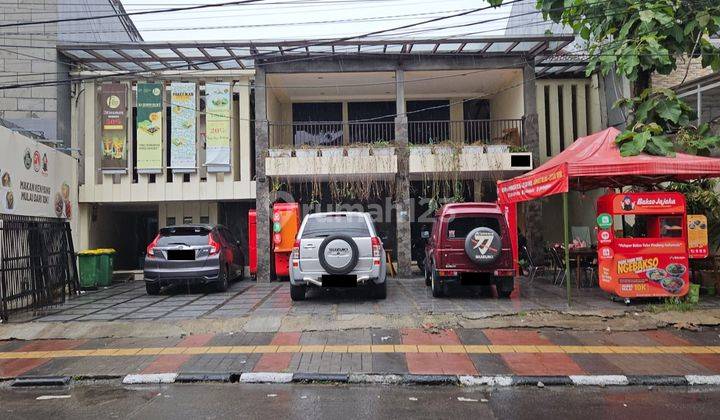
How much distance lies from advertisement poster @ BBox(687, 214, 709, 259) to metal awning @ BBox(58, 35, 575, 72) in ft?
20.4

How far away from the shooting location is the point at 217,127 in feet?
51.7

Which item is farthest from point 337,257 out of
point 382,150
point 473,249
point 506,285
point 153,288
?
point 382,150

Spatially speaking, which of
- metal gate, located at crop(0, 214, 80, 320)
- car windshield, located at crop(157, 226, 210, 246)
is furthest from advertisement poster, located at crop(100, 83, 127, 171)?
car windshield, located at crop(157, 226, 210, 246)

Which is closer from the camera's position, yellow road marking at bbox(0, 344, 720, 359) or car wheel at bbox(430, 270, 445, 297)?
yellow road marking at bbox(0, 344, 720, 359)

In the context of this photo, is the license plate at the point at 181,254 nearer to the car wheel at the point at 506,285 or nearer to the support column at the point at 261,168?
the support column at the point at 261,168

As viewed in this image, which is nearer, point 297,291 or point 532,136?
point 297,291

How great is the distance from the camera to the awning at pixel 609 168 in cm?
936

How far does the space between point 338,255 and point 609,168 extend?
5055 mm

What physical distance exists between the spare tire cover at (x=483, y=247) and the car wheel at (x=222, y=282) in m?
5.82

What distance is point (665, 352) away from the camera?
702 cm

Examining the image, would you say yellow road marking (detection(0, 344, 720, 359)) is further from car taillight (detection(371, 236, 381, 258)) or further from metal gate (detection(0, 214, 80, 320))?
car taillight (detection(371, 236, 381, 258))

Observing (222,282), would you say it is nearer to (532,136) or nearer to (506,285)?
(506,285)

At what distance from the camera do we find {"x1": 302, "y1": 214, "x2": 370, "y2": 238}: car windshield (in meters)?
10.2

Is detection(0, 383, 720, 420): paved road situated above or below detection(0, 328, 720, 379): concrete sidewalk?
below
